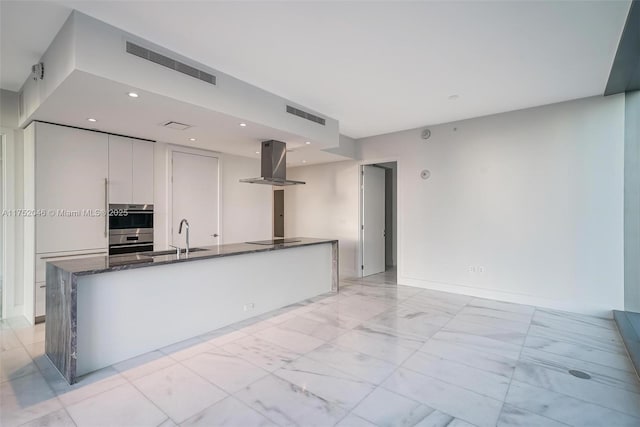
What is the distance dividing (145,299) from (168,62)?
2.26 meters

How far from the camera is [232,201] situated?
5852 millimetres

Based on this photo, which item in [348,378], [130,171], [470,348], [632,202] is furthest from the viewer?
[130,171]

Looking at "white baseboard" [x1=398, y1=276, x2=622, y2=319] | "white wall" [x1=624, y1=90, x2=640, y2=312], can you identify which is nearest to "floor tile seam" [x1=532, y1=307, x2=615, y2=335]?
"white baseboard" [x1=398, y1=276, x2=622, y2=319]

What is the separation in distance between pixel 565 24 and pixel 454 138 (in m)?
2.71

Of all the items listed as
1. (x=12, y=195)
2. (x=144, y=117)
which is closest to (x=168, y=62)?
(x=144, y=117)

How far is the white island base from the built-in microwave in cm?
184

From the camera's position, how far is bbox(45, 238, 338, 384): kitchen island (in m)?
2.56

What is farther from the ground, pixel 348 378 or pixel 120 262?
pixel 120 262

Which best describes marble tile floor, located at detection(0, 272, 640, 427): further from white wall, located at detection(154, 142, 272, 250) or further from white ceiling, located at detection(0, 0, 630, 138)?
white ceiling, located at detection(0, 0, 630, 138)

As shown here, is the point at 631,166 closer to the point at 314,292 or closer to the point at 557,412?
the point at 557,412

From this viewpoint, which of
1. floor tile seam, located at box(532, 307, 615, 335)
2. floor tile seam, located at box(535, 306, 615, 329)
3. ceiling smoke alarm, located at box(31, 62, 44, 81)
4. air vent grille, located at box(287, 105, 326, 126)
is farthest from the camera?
air vent grille, located at box(287, 105, 326, 126)

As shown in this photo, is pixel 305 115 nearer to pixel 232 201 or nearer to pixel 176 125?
pixel 176 125

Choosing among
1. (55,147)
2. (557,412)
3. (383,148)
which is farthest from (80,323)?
(383,148)

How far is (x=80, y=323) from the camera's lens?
8.40 feet
